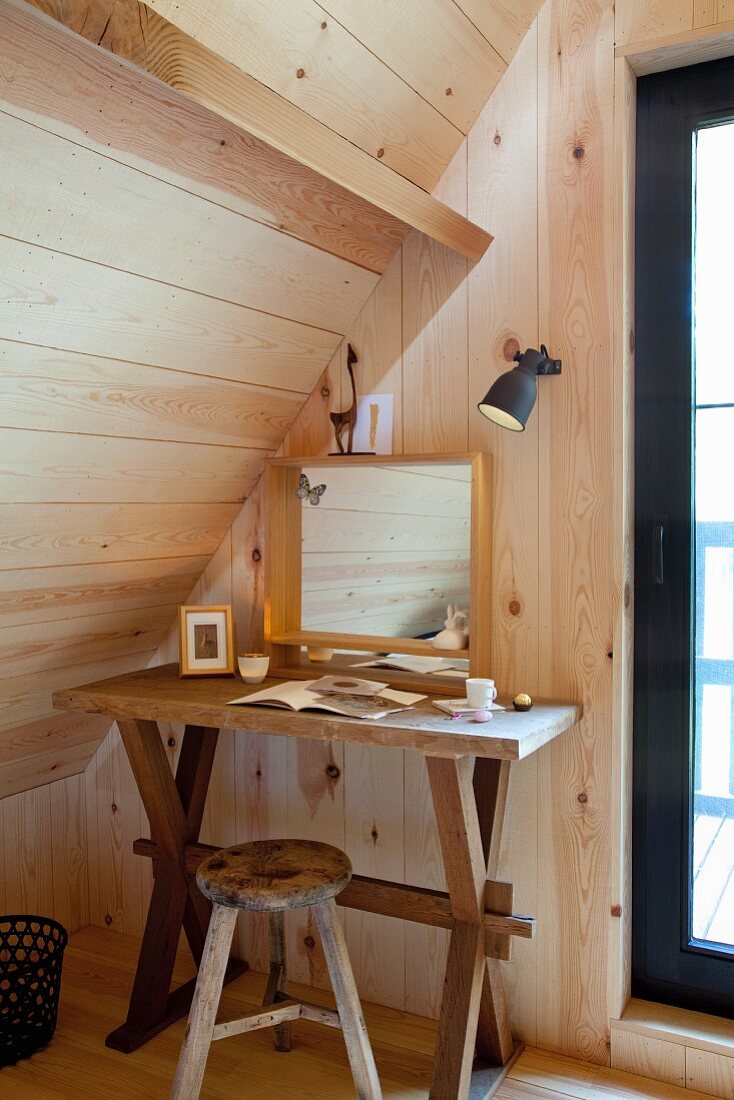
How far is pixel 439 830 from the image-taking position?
5.89ft

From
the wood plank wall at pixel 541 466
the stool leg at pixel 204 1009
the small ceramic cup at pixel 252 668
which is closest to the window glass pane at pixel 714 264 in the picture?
the wood plank wall at pixel 541 466

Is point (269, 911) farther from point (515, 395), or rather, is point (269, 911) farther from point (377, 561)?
point (515, 395)

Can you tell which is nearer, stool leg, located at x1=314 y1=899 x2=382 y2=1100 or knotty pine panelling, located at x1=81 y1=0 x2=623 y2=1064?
stool leg, located at x1=314 y1=899 x2=382 y2=1100

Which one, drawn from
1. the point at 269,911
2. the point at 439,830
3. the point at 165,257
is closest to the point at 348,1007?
the point at 269,911

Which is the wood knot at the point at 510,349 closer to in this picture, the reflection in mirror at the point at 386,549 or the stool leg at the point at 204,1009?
the reflection in mirror at the point at 386,549

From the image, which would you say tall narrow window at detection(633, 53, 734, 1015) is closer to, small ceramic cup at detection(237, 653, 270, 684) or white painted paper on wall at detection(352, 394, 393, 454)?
white painted paper on wall at detection(352, 394, 393, 454)

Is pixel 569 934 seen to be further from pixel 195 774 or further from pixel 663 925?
pixel 195 774

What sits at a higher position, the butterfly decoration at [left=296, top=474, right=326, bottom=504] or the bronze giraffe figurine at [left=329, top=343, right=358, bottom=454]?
the bronze giraffe figurine at [left=329, top=343, right=358, bottom=454]

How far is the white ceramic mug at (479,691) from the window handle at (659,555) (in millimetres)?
467

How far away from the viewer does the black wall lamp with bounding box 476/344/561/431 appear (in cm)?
187

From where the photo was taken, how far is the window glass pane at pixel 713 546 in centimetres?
198

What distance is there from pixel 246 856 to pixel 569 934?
76 centimetres

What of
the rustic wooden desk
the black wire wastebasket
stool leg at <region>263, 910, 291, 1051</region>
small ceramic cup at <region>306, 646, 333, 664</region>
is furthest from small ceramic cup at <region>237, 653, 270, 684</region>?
the black wire wastebasket

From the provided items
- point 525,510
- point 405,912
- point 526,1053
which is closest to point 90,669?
point 405,912
